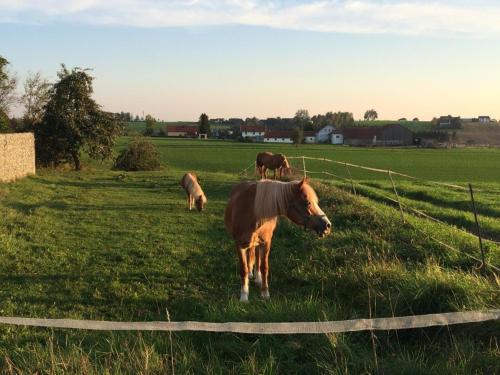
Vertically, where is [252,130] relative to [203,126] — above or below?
below

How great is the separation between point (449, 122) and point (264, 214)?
145m

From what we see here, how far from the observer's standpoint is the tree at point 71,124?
27.9 metres

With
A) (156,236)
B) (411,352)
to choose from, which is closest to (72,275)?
(156,236)

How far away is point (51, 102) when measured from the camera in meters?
28.1

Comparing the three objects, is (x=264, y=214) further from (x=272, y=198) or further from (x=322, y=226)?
(x=322, y=226)

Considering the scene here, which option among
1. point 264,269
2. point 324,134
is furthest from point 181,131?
point 264,269

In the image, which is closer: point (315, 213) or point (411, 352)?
point (411, 352)

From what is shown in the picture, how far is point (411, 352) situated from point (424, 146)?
96.7m

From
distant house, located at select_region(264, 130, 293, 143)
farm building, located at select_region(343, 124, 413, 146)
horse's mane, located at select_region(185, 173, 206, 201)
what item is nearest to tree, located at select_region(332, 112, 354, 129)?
distant house, located at select_region(264, 130, 293, 143)

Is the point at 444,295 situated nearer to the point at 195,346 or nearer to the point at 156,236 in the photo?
the point at 195,346

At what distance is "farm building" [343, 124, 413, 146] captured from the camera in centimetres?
10175

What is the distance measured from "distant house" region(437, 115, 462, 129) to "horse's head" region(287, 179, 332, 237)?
137663mm

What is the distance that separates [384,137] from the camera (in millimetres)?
102500

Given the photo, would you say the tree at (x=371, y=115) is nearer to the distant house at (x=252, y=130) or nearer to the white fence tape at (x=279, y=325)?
the distant house at (x=252, y=130)
